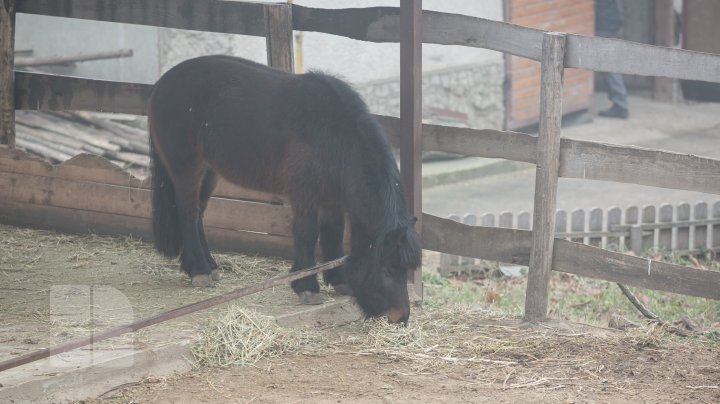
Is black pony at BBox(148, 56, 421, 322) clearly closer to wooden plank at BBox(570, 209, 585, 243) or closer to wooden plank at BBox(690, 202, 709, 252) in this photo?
wooden plank at BBox(570, 209, 585, 243)

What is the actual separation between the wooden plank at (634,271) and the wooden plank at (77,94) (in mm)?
3268

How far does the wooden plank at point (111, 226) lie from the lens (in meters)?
7.24

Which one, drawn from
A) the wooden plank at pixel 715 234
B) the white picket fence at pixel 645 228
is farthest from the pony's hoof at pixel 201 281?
the wooden plank at pixel 715 234

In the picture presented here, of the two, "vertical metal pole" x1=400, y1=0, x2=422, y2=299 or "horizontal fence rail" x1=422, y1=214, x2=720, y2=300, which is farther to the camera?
"vertical metal pole" x1=400, y1=0, x2=422, y2=299

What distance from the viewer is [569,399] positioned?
498cm

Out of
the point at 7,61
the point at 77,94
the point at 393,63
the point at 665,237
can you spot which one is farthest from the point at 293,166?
the point at 393,63

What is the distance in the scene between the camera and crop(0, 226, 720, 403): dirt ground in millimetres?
5059

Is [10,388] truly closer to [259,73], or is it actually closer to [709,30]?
[259,73]

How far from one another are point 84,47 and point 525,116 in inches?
243

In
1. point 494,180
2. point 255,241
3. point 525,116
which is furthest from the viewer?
point 525,116

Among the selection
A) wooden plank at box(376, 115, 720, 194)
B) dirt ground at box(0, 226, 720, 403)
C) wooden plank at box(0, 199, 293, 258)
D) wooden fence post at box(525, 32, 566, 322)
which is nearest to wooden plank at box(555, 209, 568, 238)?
dirt ground at box(0, 226, 720, 403)

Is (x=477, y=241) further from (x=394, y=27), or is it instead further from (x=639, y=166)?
(x=394, y=27)

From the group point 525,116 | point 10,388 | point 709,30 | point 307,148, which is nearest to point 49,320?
point 10,388

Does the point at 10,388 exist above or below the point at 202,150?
below
